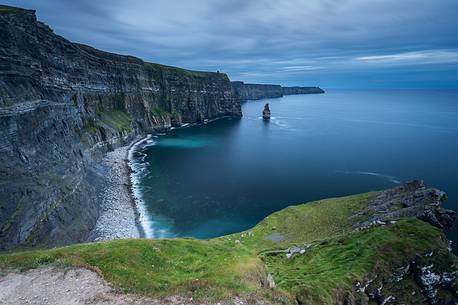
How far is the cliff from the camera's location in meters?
23.1

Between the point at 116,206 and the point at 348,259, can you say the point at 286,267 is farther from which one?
the point at 116,206

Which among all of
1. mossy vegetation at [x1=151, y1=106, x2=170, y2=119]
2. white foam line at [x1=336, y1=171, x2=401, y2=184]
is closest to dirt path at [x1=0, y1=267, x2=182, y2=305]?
white foam line at [x1=336, y1=171, x2=401, y2=184]

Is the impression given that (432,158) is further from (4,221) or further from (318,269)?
(4,221)

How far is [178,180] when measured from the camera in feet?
295

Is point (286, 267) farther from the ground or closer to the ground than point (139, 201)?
farther from the ground

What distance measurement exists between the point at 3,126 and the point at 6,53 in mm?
14901

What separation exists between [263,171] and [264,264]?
224 feet

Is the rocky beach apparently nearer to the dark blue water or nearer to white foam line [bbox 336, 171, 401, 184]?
the dark blue water

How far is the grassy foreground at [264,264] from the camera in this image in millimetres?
23547

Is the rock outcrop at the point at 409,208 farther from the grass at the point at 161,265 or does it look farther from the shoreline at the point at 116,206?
the shoreline at the point at 116,206

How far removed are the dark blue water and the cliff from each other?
23.4m

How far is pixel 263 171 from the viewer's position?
9938 cm

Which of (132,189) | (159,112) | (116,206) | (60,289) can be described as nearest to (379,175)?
(132,189)

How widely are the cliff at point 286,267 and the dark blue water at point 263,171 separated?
2341 cm
